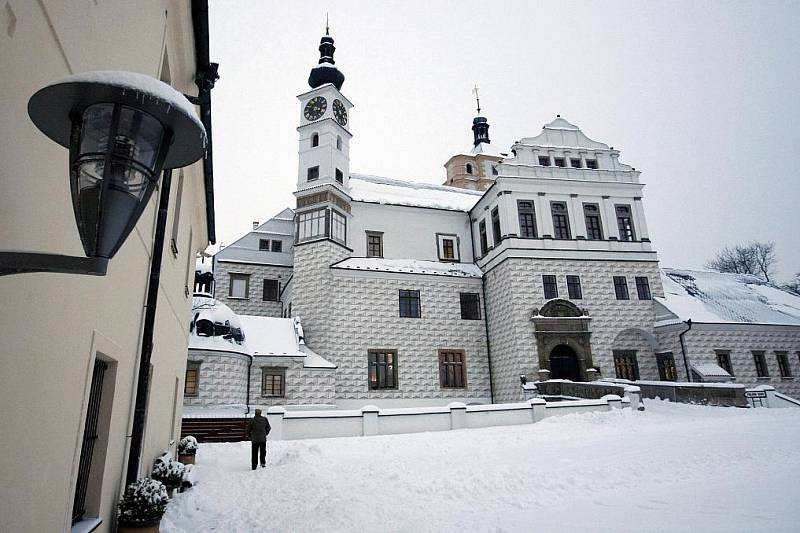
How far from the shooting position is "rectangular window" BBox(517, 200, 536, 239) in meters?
25.9

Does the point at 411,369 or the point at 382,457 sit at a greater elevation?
the point at 411,369

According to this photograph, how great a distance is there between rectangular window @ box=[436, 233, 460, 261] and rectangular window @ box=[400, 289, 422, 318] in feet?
12.7

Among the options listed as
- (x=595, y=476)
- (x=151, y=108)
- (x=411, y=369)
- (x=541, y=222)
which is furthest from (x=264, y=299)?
(x=151, y=108)

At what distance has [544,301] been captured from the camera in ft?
80.3

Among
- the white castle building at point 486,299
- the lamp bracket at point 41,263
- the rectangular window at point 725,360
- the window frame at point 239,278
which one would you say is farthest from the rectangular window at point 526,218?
the lamp bracket at point 41,263

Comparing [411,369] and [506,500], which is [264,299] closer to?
[411,369]

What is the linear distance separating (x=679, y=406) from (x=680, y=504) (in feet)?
46.6

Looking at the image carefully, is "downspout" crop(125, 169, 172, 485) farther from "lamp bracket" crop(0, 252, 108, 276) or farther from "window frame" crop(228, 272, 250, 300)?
"window frame" crop(228, 272, 250, 300)

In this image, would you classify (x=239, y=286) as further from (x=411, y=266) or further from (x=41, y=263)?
(x=41, y=263)

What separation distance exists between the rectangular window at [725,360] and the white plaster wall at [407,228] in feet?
45.7

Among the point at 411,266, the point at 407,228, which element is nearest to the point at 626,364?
the point at 411,266

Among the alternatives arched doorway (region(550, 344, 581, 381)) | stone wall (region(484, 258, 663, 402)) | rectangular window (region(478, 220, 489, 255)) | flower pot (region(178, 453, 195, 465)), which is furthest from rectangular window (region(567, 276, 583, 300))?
flower pot (region(178, 453, 195, 465))

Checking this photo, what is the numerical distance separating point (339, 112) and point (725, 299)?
25.1m

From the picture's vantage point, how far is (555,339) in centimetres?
2367
